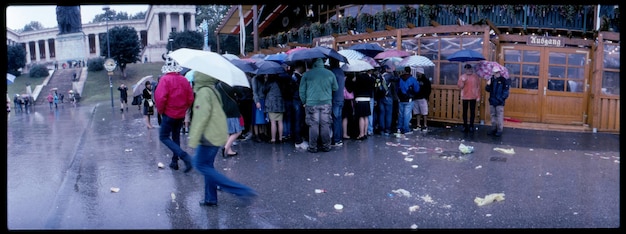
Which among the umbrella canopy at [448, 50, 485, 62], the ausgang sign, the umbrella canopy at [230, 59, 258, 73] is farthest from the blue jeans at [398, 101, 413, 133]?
the ausgang sign

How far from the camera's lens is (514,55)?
11.9 metres

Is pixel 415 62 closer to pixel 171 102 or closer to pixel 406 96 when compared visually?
pixel 406 96

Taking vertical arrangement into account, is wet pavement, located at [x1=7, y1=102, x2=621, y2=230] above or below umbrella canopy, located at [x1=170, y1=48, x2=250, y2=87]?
below

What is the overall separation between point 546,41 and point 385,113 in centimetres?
469

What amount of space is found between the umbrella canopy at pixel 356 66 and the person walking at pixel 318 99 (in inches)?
38.0

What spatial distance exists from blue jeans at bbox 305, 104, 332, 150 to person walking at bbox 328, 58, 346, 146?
23.7 inches

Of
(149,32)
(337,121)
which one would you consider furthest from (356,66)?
(149,32)

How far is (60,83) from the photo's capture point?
4781 cm

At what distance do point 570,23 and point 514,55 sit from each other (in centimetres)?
230

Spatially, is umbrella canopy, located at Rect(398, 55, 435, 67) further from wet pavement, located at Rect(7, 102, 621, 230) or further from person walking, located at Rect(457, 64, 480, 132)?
wet pavement, located at Rect(7, 102, 621, 230)

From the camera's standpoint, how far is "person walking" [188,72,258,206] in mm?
4625

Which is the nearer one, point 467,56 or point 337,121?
point 337,121
